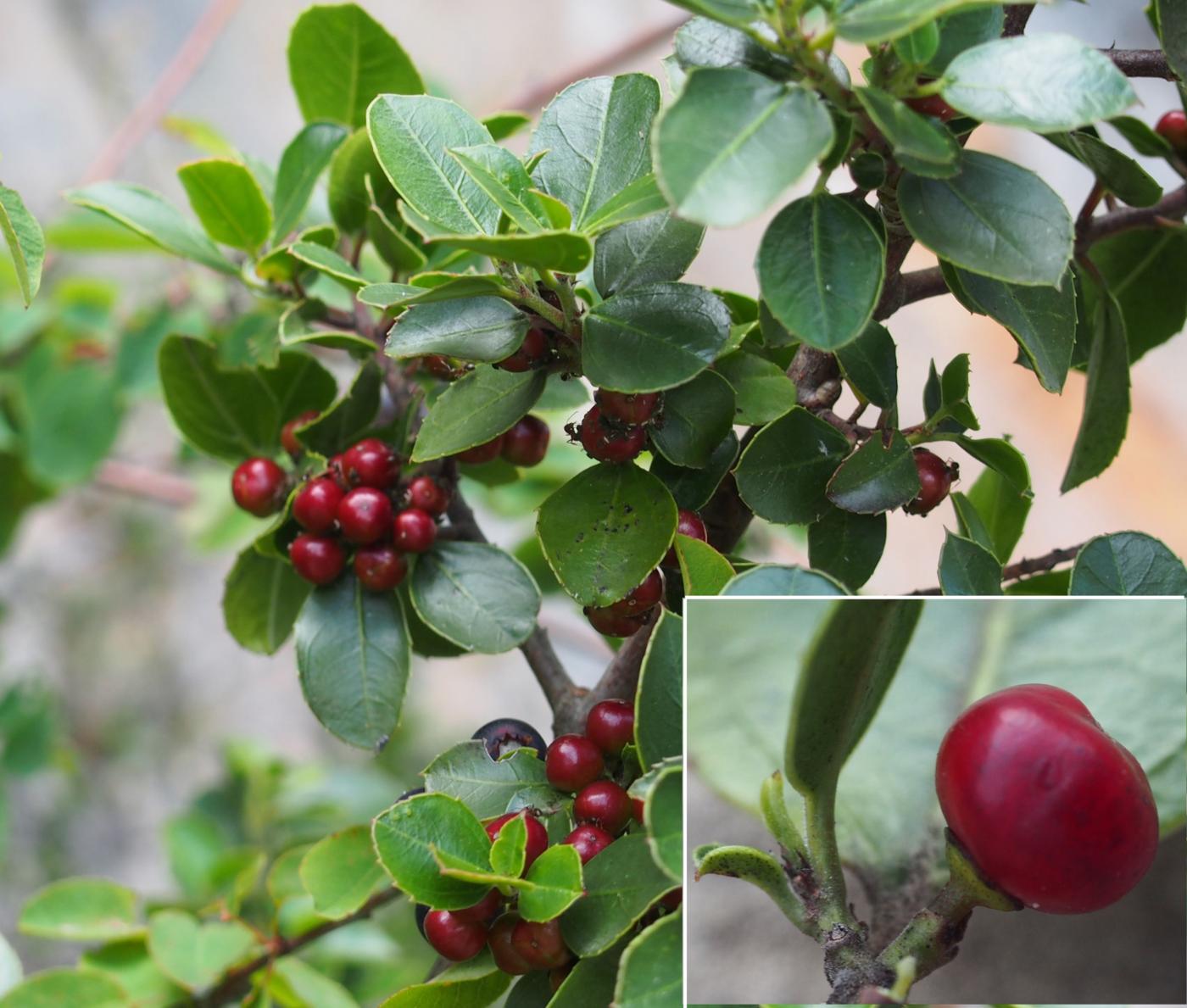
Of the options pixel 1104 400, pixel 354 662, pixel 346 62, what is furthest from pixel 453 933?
pixel 346 62

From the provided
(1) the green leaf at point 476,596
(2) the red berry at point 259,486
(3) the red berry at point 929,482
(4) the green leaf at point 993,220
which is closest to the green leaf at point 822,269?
(4) the green leaf at point 993,220

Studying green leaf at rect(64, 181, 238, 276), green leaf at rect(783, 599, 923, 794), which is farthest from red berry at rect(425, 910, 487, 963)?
green leaf at rect(64, 181, 238, 276)

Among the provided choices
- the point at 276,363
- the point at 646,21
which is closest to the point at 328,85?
the point at 276,363

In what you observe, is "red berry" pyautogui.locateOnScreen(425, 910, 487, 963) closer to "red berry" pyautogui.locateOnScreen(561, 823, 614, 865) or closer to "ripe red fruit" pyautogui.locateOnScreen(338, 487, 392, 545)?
"red berry" pyautogui.locateOnScreen(561, 823, 614, 865)

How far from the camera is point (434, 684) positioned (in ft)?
9.20

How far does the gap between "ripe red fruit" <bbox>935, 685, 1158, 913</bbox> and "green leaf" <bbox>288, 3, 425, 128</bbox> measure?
502 mm

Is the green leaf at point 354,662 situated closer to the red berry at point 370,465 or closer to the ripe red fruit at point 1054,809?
the red berry at point 370,465

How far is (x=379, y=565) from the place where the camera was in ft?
1.90

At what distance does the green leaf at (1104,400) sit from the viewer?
54 cm

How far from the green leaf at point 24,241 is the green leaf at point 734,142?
9.5 inches

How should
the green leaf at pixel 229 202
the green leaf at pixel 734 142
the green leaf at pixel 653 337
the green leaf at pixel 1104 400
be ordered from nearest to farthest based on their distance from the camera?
the green leaf at pixel 734 142 < the green leaf at pixel 653 337 < the green leaf at pixel 1104 400 < the green leaf at pixel 229 202

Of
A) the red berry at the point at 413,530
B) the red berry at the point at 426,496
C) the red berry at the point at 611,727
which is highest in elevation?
the red berry at the point at 426,496

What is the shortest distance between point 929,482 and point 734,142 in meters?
0.21

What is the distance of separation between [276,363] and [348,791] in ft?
3.30
